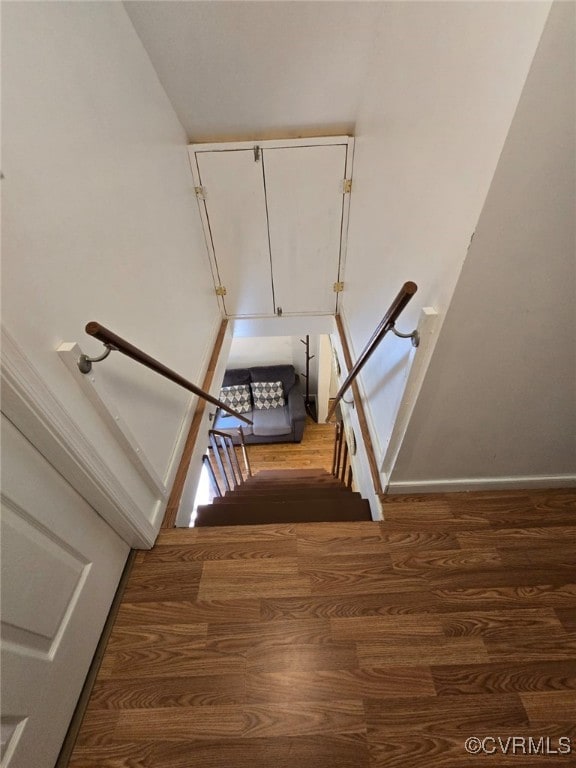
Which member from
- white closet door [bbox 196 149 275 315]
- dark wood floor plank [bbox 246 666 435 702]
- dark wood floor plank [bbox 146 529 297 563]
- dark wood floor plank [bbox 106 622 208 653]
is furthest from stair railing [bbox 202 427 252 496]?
dark wood floor plank [bbox 246 666 435 702]

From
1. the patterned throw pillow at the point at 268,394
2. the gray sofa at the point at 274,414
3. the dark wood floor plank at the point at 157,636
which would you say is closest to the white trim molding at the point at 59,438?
the dark wood floor plank at the point at 157,636

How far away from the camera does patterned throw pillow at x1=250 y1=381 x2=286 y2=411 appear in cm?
527

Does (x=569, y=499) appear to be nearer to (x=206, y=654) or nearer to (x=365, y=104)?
(x=206, y=654)

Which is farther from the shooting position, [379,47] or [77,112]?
[379,47]

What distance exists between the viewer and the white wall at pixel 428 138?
691 millimetres

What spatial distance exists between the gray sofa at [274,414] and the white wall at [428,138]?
3203 mm

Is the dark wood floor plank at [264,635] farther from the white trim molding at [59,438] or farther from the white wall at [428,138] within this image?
the white wall at [428,138]

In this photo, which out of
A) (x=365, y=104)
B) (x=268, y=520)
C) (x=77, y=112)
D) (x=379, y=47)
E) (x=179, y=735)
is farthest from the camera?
(x=365, y=104)

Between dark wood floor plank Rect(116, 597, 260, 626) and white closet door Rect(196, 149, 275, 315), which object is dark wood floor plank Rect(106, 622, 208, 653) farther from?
white closet door Rect(196, 149, 275, 315)

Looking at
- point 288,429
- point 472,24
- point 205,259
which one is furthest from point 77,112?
point 288,429

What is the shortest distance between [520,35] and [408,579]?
1672 mm

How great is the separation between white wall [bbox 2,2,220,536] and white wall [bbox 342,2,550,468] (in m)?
1.20

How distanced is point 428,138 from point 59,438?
60.9 inches

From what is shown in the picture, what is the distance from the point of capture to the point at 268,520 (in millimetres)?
1751
